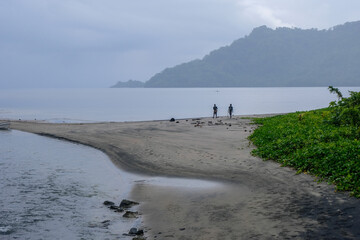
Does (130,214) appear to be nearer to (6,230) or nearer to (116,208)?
(116,208)

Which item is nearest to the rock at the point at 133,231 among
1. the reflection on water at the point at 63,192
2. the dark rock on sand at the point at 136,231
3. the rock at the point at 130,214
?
the dark rock on sand at the point at 136,231

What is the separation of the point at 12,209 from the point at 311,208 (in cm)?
1233

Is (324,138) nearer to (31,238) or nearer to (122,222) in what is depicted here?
(122,222)

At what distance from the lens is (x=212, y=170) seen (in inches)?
763

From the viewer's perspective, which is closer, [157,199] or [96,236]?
[96,236]

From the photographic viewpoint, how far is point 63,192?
17906 millimetres

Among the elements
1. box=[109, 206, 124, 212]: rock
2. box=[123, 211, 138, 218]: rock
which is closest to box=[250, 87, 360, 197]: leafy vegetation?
box=[123, 211, 138, 218]: rock

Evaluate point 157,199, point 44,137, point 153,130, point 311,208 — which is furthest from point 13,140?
point 311,208

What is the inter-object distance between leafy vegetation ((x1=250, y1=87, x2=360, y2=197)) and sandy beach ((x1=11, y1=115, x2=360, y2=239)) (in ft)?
1.84

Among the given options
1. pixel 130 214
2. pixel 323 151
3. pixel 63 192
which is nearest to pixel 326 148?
pixel 323 151

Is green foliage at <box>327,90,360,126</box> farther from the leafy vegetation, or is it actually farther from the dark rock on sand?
the dark rock on sand

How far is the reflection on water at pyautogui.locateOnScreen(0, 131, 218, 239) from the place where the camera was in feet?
41.9

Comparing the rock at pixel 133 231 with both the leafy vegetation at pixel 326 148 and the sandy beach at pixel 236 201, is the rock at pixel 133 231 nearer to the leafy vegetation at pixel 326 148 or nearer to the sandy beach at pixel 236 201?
the sandy beach at pixel 236 201

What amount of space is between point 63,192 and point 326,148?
1315 cm
